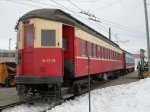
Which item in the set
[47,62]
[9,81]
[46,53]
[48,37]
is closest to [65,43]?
[48,37]

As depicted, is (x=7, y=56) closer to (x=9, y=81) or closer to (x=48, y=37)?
(x=9, y=81)

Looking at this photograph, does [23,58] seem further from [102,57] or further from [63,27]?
[102,57]

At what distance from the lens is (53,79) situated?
11008 millimetres

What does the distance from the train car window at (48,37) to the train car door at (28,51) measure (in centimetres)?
44

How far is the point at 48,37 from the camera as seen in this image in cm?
1137

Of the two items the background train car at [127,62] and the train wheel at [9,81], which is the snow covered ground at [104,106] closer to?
the train wheel at [9,81]

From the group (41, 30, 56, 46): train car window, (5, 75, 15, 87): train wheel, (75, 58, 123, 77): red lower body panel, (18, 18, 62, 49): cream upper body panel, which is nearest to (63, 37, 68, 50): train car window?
(75, 58, 123, 77): red lower body panel

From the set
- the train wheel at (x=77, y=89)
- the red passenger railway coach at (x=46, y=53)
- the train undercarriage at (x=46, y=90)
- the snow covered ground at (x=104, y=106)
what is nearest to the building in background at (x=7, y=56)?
the train wheel at (x=77, y=89)

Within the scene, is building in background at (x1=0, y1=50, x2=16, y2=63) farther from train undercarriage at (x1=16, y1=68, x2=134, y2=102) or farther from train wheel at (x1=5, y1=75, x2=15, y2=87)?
train undercarriage at (x1=16, y1=68, x2=134, y2=102)

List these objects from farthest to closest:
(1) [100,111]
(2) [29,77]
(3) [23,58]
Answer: (3) [23,58] < (2) [29,77] < (1) [100,111]

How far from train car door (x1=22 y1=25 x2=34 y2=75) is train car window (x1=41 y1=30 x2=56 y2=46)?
0.44 meters

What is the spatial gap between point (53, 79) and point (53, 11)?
110 inches

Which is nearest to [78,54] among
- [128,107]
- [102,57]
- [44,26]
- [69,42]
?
[69,42]

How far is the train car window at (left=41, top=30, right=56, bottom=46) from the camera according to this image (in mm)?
11344
